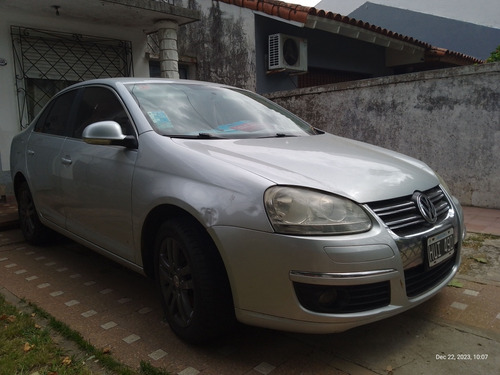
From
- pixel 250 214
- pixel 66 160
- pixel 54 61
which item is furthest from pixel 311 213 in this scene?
pixel 54 61

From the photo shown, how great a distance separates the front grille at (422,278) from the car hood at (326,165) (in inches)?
15.7

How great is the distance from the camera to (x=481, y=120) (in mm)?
5348

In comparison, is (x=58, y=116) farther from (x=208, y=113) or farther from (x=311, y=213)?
(x=311, y=213)

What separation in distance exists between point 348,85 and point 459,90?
1589 millimetres

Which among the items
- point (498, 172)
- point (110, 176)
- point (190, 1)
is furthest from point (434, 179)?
point (190, 1)

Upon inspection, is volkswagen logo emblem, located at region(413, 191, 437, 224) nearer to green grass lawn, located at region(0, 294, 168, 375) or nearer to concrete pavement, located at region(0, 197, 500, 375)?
concrete pavement, located at region(0, 197, 500, 375)

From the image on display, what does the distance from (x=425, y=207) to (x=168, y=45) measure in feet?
18.2

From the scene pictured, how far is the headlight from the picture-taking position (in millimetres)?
2008

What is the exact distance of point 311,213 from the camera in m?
2.03

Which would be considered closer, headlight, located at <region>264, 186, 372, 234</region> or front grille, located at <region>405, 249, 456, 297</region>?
headlight, located at <region>264, 186, 372, 234</region>

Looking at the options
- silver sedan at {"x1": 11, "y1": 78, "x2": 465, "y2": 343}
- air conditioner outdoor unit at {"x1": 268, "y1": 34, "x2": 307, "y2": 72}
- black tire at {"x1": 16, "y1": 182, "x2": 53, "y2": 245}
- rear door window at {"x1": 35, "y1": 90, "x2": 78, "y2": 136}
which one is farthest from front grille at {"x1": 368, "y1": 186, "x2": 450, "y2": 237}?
air conditioner outdoor unit at {"x1": 268, "y1": 34, "x2": 307, "y2": 72}

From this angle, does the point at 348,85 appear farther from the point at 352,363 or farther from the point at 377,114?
the point at 352,363

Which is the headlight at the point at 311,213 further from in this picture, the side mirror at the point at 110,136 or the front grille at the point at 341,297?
the side mirror at the point at 110,136

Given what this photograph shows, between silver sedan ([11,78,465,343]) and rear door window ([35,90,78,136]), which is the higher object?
rear door window ([35,90,78,136])
